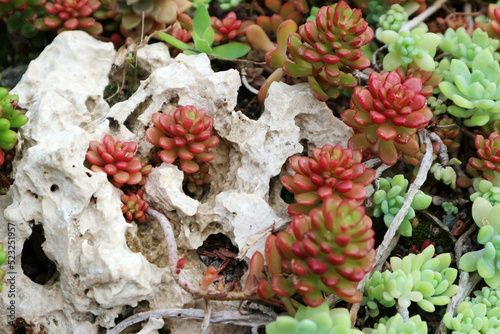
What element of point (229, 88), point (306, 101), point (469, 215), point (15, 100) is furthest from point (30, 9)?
point (469, 215)

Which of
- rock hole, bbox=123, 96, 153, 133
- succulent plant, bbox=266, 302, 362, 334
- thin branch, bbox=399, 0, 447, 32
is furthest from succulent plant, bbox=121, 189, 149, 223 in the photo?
thin branch, bbox=399, 0, 447, 32

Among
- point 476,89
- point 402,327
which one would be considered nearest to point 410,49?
point 476,89

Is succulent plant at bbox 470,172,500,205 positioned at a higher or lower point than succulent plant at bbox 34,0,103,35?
lower

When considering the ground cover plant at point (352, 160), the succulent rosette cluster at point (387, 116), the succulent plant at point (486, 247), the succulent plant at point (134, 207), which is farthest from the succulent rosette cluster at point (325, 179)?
the succulent plant at point (134, 207)

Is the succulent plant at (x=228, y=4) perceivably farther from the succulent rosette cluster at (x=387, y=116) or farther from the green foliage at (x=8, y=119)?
the green foliage at (x=8, y=119)

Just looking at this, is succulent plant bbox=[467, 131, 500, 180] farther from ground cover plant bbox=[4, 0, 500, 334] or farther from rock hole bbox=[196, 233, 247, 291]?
rock hole bbox=[196, 233, 247, 291]

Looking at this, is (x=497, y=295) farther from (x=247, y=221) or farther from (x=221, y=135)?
(x=221, y=135)
